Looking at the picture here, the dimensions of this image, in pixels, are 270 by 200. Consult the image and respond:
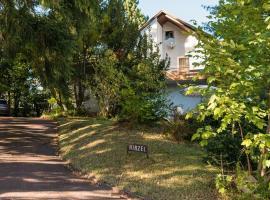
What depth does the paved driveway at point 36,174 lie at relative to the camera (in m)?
9.73

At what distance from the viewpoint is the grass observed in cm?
986

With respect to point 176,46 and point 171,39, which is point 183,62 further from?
point 171,39

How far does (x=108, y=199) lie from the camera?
942 cm

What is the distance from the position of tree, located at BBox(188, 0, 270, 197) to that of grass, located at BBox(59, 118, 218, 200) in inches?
90.4

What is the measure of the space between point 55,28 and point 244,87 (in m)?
11.2

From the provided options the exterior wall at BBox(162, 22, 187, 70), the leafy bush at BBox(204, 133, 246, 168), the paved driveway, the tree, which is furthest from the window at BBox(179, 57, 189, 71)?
the tree

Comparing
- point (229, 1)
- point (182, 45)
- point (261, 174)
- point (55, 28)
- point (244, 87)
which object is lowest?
point (261, 174)

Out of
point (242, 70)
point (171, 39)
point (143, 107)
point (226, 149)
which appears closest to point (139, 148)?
point (226, 149)

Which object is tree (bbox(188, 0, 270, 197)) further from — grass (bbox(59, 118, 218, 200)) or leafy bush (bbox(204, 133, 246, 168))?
leafy bush (bbox(204, 133, 246, 168))

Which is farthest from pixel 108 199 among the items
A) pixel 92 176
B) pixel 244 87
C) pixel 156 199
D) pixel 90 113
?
pixel 90 113

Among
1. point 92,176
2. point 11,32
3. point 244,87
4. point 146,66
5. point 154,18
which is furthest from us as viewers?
point 154,18

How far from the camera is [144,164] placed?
12.3 metres

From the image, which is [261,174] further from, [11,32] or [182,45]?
[182,45]

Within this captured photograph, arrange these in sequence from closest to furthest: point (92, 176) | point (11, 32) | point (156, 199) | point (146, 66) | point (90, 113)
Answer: point (156, 199), point (92, 176), point (11, 32), point (146, 66), point (90, 113)
